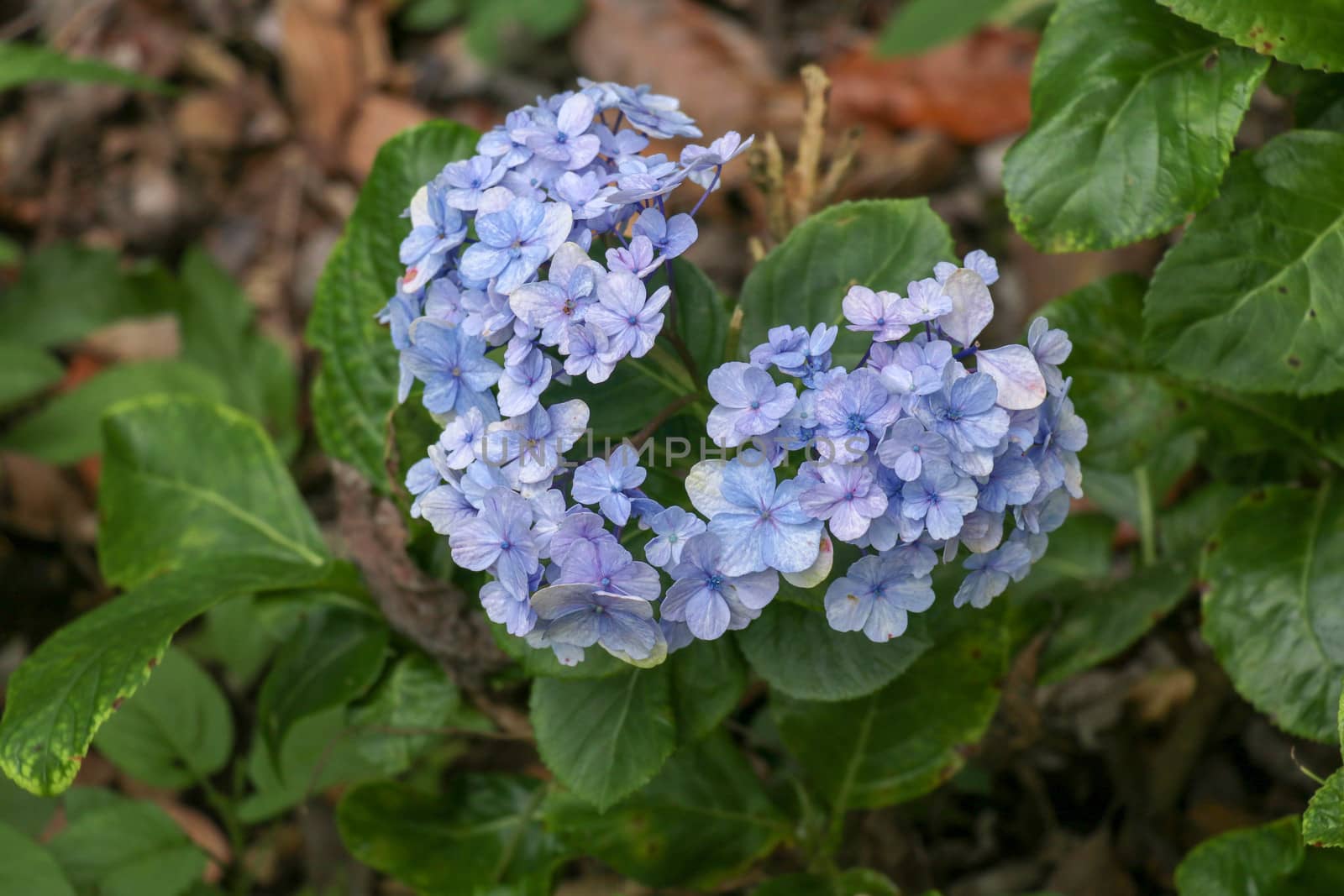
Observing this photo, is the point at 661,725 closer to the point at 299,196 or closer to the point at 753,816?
the point at 753,816

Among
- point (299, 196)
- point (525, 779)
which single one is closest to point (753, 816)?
point (525, 779)

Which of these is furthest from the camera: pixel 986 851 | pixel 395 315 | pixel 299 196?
pixel 299 196

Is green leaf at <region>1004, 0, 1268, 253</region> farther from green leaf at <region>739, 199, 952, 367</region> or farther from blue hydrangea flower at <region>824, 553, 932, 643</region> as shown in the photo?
blue hydrangea flower at <region>824, 553, 932, 643</region>

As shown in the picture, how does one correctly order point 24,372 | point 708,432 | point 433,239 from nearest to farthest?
point 708,432 < point 433,239 < point 24,372

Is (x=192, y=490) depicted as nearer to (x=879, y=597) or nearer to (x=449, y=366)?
(x=449, y=366)

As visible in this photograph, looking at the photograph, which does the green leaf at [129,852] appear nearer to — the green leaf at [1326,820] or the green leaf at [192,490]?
the green leaf at [192,490]

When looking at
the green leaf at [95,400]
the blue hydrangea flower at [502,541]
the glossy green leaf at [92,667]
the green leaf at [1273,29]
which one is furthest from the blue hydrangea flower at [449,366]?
the green leaf at [95,400]

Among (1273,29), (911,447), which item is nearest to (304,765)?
(911,447)
